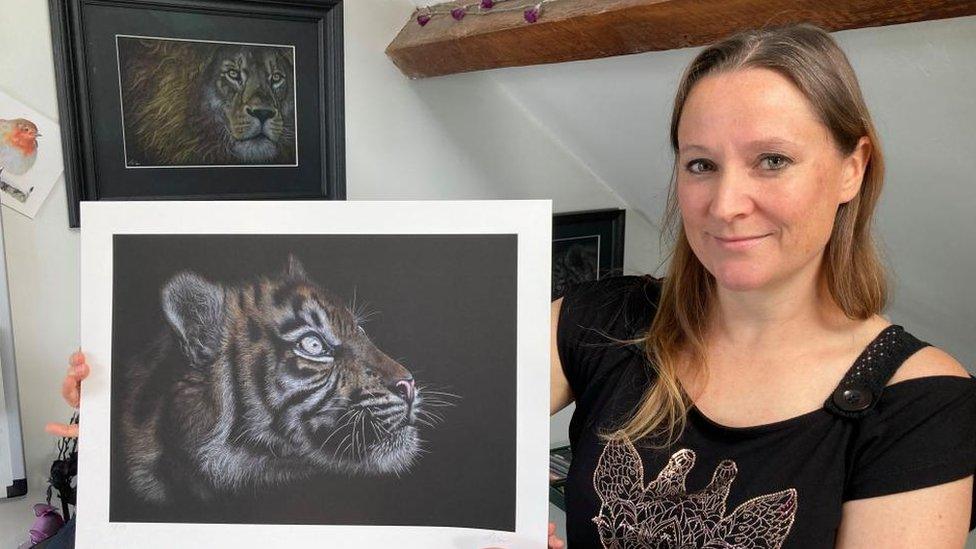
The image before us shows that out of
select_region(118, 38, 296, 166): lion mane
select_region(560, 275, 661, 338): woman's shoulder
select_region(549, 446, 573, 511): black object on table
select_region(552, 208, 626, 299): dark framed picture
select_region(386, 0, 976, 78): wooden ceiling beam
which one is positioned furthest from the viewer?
select_region(552, 208, 626, 299): dark framed picture

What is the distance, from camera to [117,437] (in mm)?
935

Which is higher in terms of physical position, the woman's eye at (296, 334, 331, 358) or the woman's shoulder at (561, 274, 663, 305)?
the woman's shoulder at (561, 274, 663, 305)

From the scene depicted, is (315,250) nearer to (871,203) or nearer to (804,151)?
(804,151)

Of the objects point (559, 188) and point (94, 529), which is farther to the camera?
point (559, 188)

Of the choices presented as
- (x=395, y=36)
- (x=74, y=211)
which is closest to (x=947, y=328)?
(x=395, y=36)

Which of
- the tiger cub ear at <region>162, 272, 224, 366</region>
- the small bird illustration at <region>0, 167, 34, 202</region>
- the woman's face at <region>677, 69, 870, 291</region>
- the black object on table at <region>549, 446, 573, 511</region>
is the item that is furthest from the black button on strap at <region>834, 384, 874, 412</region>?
the small bird illustration at <region>0, 167, 34, 202</region>

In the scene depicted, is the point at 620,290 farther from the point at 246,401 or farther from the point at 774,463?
the point at 246,401

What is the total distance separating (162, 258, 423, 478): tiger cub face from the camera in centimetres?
93

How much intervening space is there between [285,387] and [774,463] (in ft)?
1.90

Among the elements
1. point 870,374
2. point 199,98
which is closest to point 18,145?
point 199,98

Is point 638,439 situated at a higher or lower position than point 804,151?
lower

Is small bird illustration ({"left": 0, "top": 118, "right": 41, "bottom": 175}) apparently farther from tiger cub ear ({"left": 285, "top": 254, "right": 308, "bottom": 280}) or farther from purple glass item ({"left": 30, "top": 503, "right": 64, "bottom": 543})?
tiger cub ear ({"left": 285, "top": 254, "right": 308, "bottom": 280})

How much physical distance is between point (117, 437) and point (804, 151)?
852 millimetres

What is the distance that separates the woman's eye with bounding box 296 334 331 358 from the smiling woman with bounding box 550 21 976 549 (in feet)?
1.19
